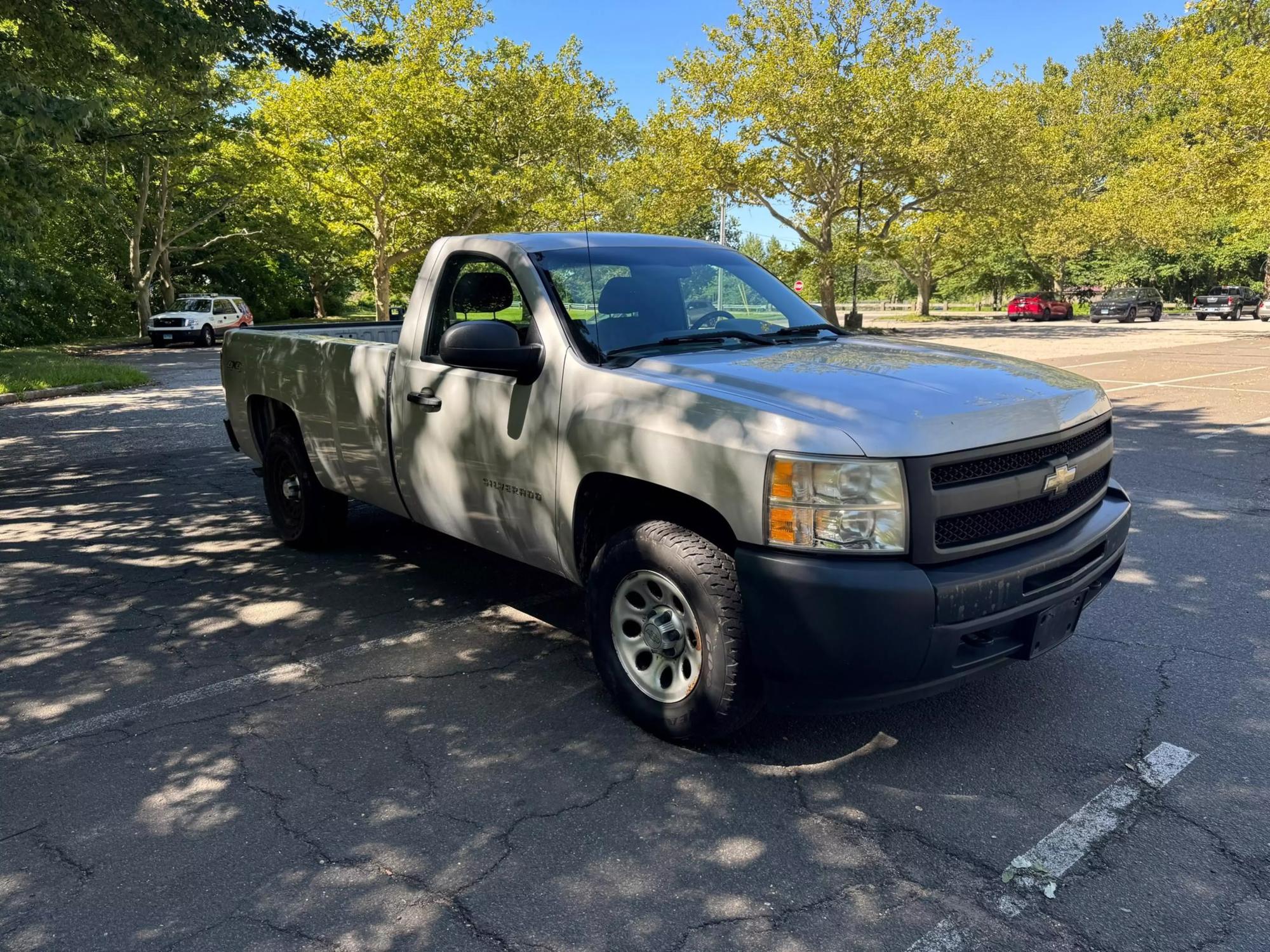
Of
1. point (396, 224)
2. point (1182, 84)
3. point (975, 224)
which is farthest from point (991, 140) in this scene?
point (396, 224)

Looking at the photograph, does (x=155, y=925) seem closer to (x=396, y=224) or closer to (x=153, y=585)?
(x=153, y=585)

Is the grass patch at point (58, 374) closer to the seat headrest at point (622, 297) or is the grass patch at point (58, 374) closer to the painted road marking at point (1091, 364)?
the seat headrest at point (622, 297)

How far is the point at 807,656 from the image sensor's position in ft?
9.25

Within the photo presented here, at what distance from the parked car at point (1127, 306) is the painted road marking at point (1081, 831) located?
4482 cm

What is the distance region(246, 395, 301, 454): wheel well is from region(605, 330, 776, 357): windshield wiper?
315 cm

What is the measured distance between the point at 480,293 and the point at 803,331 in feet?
5.23

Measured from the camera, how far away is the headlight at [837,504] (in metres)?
2.77

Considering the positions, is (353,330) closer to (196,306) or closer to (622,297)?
(622,297)

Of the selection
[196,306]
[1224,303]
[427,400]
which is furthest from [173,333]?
[1224,303]

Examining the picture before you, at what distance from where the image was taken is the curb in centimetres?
1428

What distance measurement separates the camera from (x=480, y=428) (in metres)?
4.00

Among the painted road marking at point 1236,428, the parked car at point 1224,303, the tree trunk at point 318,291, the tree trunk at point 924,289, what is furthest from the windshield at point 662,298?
the tree trunk at point 924,289

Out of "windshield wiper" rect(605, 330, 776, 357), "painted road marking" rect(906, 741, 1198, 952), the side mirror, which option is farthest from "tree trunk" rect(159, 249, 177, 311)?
"painted road marking" rect(906, 741, 1198, 952)

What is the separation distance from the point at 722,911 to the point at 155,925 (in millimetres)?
1557
